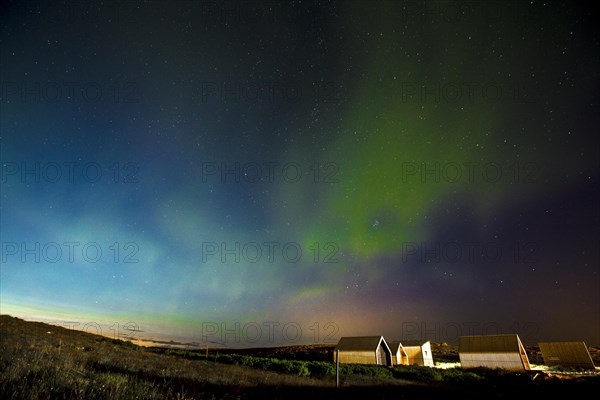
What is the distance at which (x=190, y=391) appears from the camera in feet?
39.4

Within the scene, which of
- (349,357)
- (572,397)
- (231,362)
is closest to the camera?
(572,397)

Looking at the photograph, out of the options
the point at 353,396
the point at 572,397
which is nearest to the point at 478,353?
the point at 572,397

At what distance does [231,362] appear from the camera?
35781 millimetres

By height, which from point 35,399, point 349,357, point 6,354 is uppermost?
point 349,357

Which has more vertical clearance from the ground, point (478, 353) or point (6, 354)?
point (478, 353)

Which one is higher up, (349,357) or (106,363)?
(349,357)

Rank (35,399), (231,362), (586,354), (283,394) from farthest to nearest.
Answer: (586,354), (231,362), (283,394), (35,399)

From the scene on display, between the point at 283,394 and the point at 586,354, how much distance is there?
184 feet

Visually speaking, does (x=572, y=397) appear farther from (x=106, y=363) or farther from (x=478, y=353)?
(x=478, y=353)

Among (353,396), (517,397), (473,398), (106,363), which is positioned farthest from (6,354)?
(517,397)

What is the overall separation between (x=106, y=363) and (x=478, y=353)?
153 ft

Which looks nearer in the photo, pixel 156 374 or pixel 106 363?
pixel 156 374

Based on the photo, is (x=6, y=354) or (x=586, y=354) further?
(x=586, y=354)

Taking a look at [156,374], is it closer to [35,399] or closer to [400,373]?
[35,399]
